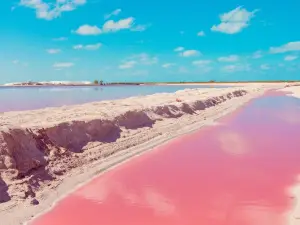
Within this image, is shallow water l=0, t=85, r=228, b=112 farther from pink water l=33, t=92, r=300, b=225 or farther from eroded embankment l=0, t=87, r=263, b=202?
pink water l=33, t=92, r=300, b=225

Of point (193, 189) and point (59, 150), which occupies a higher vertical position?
point (59, 150)

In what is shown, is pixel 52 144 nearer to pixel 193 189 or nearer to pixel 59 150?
pixel 59 150

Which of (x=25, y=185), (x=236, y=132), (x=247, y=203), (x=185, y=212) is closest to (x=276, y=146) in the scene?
(x=236, y=132)

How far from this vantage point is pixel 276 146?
38.8ft

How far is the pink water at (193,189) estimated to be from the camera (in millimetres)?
6121

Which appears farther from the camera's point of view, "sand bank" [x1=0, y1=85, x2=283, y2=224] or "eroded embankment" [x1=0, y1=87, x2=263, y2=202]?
"eroded embankment" [x1=0, y1=87, x2=263, y2=202]

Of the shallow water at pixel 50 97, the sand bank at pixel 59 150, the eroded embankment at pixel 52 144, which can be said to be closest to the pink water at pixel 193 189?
the sand bank at pixel 59 150

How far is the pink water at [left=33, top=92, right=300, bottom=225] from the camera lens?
241 inches

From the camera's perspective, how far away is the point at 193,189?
A: 24.7 ft

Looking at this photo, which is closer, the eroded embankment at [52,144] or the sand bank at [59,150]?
the sand bank at [59,150]

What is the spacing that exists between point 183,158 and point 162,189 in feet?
9.52

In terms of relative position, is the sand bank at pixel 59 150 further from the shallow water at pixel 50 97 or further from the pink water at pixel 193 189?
the shallow water at pixel 50 97

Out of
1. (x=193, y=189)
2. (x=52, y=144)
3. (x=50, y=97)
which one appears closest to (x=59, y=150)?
(x=52, y=144)

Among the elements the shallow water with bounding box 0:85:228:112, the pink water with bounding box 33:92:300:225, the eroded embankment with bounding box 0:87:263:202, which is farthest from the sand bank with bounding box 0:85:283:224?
the shallow water with bounding box 0:85:228:112
